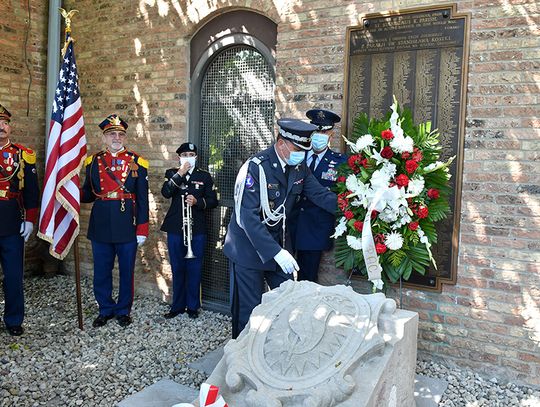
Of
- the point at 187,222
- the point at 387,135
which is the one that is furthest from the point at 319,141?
the point at 187,222

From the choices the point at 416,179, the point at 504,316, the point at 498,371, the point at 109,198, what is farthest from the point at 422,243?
the point at 109,198

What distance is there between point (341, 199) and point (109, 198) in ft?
7.77

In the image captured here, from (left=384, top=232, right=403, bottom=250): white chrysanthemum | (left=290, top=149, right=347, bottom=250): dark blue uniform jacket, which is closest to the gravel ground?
(left=384, top=232, right=403, bottom=250): white chrysanthemum

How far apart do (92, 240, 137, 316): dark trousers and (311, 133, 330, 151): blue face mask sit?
6.94ft

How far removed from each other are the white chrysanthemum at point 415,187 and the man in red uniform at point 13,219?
139 inches

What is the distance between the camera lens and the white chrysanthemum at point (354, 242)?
157 inches

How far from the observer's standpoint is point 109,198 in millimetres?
5016

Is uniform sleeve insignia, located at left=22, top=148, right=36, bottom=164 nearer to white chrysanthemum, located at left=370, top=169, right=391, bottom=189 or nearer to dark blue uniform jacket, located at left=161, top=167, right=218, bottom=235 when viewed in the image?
dark blue uniform jacket, located at left=161, top=167, right=218, bottom=235

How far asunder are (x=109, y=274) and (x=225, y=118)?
2073mm

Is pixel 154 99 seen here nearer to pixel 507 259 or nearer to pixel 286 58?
pixel 286 58

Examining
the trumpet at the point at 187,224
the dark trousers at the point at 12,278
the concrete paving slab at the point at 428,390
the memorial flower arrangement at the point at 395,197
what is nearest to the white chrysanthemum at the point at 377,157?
the memorial flower arrangement at the point at 395,197

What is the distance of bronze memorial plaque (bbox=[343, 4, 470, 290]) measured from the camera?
4051mm

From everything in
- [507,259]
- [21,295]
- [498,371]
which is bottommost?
[498,371]

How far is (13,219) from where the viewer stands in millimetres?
4734
